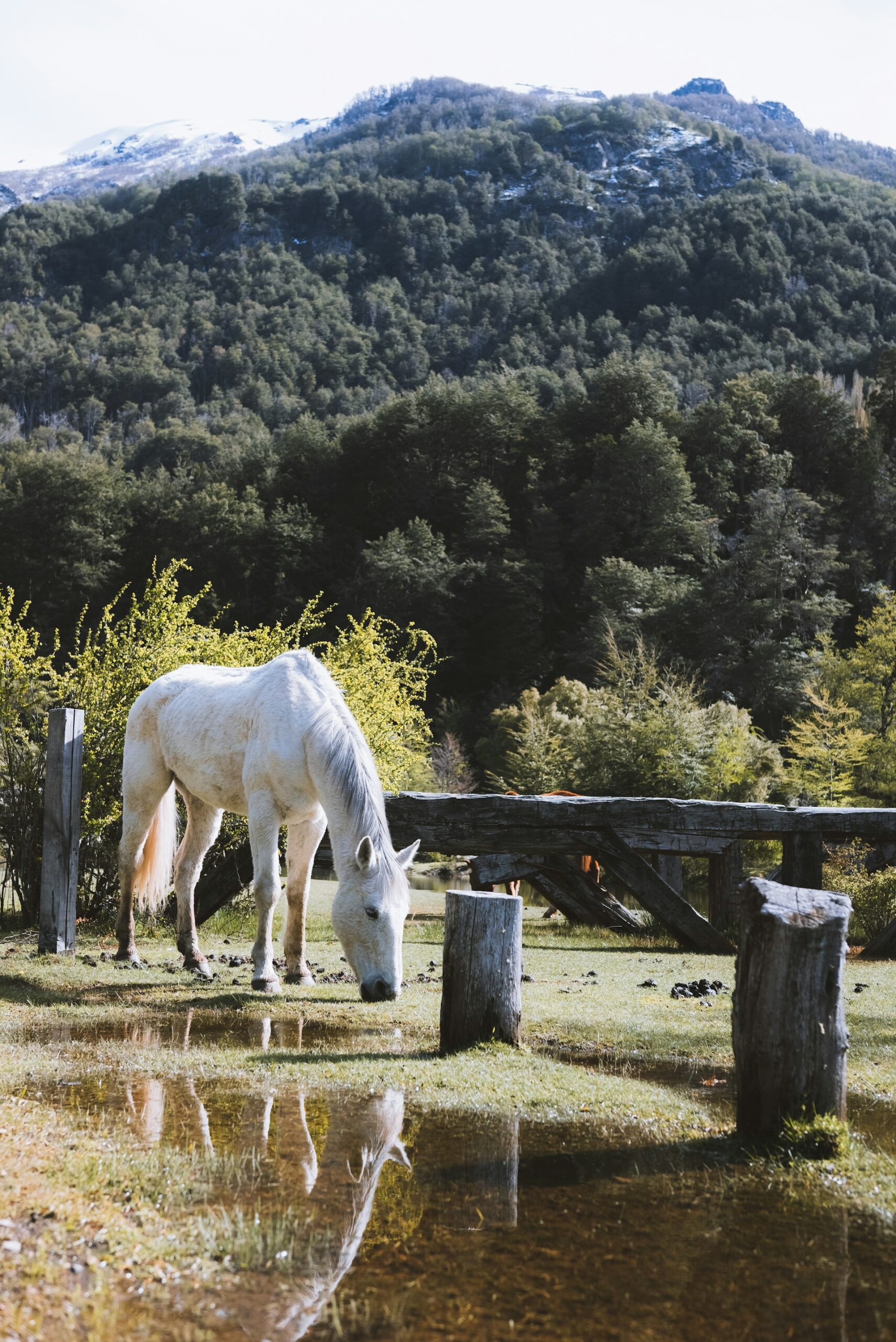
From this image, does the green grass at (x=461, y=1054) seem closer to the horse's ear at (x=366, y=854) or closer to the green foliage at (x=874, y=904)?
the horse's ear at (x=366, y=854)

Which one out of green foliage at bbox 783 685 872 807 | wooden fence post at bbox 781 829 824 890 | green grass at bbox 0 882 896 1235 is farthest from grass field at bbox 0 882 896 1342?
green foliage at bbox 783 685 872 807

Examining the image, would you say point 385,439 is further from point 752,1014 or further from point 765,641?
point 752,1014

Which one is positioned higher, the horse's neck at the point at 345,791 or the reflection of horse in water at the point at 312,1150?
the horse's neck at the point at 345,791

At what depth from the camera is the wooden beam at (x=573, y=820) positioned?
9.35 metres

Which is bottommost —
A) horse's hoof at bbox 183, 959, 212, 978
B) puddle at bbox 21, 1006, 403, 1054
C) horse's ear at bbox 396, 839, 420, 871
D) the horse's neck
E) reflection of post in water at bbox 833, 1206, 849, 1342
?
horse's hoof at bbox 183, 959, 212, 978

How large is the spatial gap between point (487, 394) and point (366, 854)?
215 feet

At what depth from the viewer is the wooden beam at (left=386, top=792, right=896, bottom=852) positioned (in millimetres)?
9352

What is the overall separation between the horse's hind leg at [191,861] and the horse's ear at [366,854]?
2654mm

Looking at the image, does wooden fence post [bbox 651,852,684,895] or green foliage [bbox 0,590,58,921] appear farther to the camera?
wooden fence post [bbox 651,852,684,895]

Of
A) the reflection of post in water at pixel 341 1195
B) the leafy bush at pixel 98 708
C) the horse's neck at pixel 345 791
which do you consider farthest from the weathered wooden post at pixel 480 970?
the leafy bush at pixel 98 708

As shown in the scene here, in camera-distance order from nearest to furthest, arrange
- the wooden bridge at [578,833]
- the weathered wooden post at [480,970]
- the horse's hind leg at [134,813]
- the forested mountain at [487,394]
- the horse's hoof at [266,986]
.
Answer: the weathered wooden post at [480,970] → the horse's hoof at [266,986] → the horse's hind leg at [134,813] → the wooden bridge at [578,833] → the forested mountain at [487,394]

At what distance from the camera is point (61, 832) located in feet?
30.0

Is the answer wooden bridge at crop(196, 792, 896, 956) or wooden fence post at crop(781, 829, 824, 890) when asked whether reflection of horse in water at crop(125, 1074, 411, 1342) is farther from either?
wooden fence post at crop(781, 829, 824, 890)

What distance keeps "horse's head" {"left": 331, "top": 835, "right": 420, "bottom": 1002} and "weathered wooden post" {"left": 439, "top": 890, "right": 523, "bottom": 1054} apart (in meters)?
1.00
